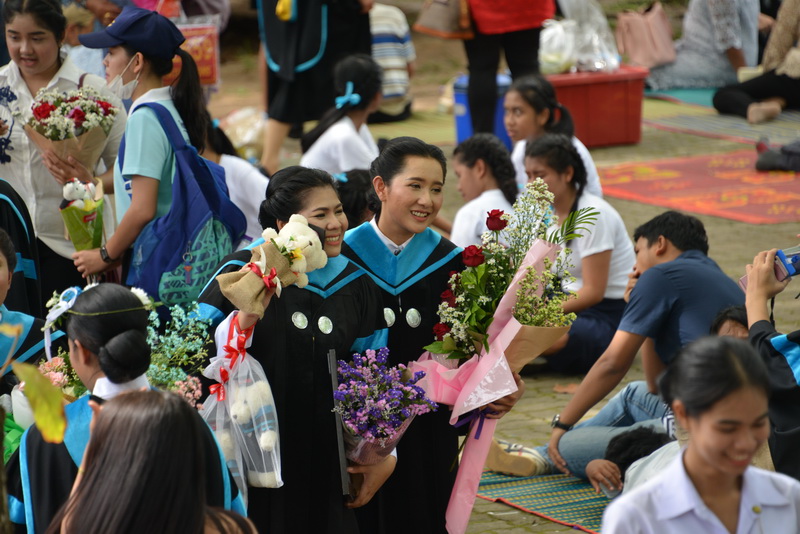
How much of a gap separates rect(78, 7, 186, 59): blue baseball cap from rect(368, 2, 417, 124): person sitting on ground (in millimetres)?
7939

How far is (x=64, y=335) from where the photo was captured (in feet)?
11.9

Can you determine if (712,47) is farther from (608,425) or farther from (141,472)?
(141,472)

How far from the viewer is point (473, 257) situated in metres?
3.68

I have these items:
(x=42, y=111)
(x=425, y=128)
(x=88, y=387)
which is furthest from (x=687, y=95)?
(x=88, y=387)

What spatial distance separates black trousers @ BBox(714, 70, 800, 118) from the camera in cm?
1246

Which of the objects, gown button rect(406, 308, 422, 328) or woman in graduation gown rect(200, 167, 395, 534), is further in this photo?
gown button rect(406, 308, 422, 328)

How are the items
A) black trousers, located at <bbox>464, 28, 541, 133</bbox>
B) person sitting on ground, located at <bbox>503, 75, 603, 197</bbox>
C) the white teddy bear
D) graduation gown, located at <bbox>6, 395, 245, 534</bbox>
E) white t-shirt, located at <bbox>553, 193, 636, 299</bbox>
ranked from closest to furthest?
graduation gown, located at <bbox>6, 395, 245, 534</bbox> → the white teddy bear → white t-shirt, located at <bbox>553, 193, 636, 299</bbox> → person sitting on ground, located at <bbox>503, 75, 603, 197</bbox> → black trousers, located at <bbox>464, 28, 541, 133</bbox>

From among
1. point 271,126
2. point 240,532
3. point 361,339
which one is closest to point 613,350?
point 361,339

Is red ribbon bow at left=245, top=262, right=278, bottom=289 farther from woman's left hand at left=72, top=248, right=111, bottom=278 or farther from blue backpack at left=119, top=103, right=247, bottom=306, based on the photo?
woman's left hand at left=72, top=248, right=111, bottom=278

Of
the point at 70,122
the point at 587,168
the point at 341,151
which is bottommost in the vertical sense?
the point at 587,168

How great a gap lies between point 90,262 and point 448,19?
4621 mm

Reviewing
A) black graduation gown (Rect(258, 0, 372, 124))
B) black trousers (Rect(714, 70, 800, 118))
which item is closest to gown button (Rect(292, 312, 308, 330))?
black graduation gown (Rect(258, 0, 372, 124))

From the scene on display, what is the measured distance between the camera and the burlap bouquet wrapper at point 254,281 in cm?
324

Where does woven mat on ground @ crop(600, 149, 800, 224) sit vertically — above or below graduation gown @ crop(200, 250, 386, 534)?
below
